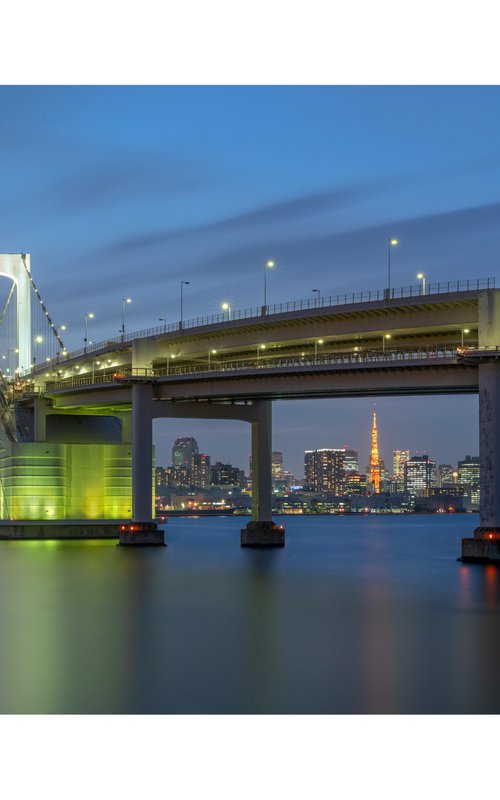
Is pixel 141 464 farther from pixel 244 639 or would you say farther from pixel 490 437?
pixel 244 639

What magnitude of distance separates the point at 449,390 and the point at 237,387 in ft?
43.3

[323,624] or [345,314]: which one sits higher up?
[345,314]

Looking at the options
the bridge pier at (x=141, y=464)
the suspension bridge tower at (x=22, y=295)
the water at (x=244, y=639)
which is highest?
the suspension bridge tower at (x=22, y=295)

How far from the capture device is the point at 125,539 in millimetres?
69625

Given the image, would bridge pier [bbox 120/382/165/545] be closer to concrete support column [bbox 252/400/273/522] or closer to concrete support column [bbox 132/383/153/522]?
concrete support column [bbox 132/383/153/522]

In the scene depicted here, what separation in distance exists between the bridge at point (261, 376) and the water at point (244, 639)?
9.00m

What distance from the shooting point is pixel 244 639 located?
33562 mm

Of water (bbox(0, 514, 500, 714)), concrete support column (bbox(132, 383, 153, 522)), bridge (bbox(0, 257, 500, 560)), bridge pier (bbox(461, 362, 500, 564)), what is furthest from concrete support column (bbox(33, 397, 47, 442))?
bridge pier (bbox(461, 362, 500, 564))

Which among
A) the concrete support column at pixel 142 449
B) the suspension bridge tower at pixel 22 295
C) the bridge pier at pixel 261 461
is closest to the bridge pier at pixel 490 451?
the bridge pier at pixel 261 461

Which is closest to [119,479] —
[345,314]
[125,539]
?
[125,539]

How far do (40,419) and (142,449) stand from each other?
24.7m

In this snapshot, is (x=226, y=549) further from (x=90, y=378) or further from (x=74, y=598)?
(x=74, y=598)

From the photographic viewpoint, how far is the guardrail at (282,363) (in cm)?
5591

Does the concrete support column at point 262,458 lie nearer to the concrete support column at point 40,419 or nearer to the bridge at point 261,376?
the bridge at point 261,376
